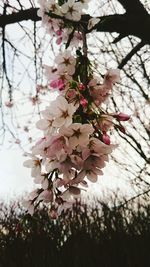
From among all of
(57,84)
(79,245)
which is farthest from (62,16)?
(79,245)

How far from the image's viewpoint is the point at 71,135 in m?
0.83

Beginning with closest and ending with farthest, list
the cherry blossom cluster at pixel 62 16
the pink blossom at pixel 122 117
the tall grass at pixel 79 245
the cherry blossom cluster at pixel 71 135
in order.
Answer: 1. the cherry blossom cluster at pixel 71 135
2. the pink blossom at pixel 122 117
3. the cherry blossom cluster at pixel 62 16
4. the tall grass at pixel 79 245

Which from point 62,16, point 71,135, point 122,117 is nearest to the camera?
point 71,135

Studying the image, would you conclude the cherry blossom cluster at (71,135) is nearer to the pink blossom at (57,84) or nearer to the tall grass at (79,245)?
the pink blossom at (57,84)

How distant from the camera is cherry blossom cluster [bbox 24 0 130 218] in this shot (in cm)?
85

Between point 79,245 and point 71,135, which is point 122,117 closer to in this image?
point 71,135

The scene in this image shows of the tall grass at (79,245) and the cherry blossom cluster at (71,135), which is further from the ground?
the tall grass at (79,245)

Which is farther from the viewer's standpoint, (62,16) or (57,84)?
(62,16)

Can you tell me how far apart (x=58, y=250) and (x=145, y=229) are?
1198mm

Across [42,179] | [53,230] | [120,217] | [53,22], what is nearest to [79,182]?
[42,179]

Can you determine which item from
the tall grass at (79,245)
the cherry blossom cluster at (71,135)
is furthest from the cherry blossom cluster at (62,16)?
the tall grass at (79,245)

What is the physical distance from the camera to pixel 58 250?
3.39 m

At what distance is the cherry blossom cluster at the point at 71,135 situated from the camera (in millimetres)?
849

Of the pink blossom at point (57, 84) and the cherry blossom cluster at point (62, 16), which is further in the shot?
the cherry blossom cluster at point (62, 16)
